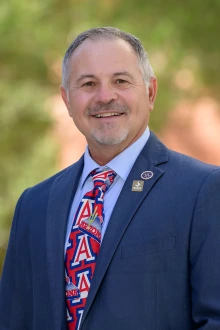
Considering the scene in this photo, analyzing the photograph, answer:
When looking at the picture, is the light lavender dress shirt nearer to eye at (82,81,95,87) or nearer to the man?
the man

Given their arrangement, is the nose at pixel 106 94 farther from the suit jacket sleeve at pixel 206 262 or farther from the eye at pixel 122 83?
the suit jacket sleeve at pixel 206 262

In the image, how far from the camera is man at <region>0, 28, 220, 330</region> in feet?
7.29

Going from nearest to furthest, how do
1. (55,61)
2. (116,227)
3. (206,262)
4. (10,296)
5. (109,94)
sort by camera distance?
(206,262)
(116,227)
(109,94)
(10,296)
(55,61)

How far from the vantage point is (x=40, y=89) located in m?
8.92

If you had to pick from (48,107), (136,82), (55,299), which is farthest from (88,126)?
(48,107)

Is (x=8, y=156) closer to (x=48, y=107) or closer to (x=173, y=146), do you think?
(x=48, y=107)

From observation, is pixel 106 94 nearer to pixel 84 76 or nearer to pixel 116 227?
pixel 84 76

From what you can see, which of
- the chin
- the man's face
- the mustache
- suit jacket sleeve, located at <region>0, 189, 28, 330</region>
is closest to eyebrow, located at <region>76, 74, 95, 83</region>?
the man's face

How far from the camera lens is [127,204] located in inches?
93.4

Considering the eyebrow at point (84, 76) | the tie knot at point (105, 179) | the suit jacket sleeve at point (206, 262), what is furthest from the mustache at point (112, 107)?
the suit jacket sleeve at point (206, 262)

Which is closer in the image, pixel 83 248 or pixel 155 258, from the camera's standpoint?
pixel 155 258

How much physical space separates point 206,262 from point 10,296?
33.6 inches

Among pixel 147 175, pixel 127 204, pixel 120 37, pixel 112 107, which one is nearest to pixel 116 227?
pixel 127 204

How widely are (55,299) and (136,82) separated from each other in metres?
0.78
